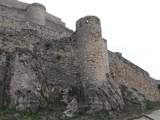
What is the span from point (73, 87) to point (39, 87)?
84.3 inches

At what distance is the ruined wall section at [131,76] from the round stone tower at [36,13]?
30.4 feet

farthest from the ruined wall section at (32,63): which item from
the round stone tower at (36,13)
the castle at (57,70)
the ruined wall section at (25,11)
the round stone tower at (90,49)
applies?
the ruined wall section at (25,11)

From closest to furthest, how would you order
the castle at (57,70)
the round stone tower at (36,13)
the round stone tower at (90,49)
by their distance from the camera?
the castle at (57,70) → the round stone tower at (90,49) → the round stone tower at (36,13)

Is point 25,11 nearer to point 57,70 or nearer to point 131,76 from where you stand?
point 131,76

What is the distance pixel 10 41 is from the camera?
678 inches

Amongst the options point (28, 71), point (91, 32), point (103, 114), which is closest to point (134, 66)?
point (91, 32)

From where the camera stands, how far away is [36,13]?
94.3 ft

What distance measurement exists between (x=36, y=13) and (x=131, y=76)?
11.5 meters

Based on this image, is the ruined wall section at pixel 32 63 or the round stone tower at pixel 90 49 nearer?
the ruined wall section at pixel 32 63

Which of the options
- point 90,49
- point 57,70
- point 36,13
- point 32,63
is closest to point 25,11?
point 36,13

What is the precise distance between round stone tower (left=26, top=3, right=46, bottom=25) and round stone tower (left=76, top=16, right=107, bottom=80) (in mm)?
10608

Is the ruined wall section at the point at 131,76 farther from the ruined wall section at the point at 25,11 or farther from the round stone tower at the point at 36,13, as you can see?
the ruined wall section at the point at 25,11

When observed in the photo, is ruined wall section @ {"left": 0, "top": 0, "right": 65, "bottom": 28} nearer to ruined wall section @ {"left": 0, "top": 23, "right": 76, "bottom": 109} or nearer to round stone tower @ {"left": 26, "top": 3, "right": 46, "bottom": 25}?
round stone tower @ {"left": 26, "top": 3, "right": 46, "bottom": 25}

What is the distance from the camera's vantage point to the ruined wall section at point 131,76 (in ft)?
69.6
